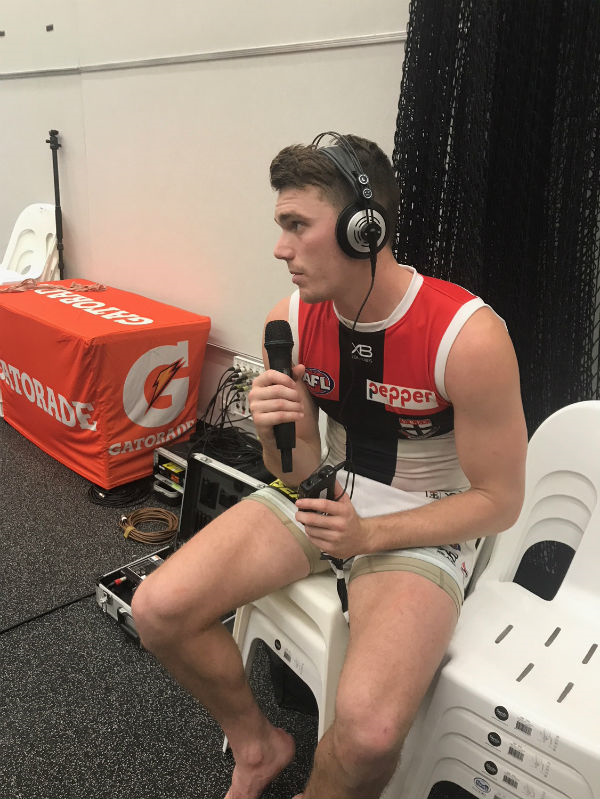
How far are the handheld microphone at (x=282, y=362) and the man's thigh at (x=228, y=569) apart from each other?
19 cm

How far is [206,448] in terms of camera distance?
2.07 m

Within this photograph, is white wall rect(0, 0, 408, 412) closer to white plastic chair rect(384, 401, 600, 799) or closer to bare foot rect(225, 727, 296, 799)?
white plastic chair rect(384, 401, 600, 799)

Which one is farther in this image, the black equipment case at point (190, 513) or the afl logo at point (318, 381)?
the black equipment case at point (190, 513)

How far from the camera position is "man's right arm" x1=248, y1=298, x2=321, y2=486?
976mm

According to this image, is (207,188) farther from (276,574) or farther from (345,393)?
(276,574)

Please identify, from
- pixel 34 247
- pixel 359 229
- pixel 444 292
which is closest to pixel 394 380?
pixel 444 292

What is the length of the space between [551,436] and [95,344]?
4.89 ft

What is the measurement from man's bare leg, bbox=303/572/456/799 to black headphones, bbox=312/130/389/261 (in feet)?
1.93

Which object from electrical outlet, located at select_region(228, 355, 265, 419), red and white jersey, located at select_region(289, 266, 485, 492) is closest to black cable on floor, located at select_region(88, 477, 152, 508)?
electrical outlet, located at select_region(228, 355, 265, 419)

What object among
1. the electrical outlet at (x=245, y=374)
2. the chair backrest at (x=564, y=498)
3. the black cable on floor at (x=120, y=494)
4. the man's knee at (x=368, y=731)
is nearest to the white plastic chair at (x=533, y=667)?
the chair backrest at (x=564, y=498)

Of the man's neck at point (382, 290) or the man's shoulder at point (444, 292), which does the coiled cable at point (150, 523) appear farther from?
the man's shoulder at point (444, 292)

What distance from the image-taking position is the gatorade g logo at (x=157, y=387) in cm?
220

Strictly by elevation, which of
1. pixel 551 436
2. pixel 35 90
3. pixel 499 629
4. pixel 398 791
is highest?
pixel 35 90

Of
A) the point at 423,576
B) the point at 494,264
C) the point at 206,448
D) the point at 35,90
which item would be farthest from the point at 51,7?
the point at 423,576
